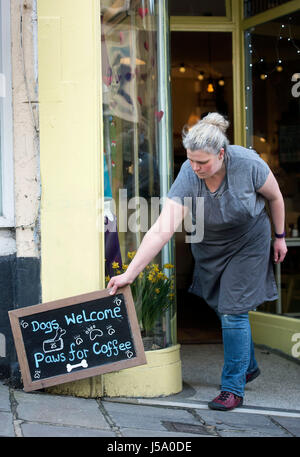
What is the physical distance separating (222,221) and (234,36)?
8.74ft

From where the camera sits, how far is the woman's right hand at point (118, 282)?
3.71 m

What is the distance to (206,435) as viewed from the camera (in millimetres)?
3424

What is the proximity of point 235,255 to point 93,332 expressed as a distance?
3.04 feet

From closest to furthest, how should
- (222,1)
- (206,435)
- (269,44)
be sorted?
(206,435)
(269,44)
(222,1)

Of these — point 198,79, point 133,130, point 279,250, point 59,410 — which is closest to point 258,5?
point 133,130

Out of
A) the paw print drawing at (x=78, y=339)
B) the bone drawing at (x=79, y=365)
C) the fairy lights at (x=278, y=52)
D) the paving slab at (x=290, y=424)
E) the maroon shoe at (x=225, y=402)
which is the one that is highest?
the fairy lights at (x=278, y=52)

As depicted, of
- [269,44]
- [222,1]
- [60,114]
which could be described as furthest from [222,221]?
[222,1]

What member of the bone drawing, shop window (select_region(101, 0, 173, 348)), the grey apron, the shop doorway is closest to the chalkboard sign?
the bone drawing

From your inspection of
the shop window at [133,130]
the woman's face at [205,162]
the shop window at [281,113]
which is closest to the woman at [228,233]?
the woman's face at [205,162]

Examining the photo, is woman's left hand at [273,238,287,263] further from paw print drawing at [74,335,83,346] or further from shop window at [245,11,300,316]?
shop window at [245,11,300,316]

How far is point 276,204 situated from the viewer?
3.89 meters

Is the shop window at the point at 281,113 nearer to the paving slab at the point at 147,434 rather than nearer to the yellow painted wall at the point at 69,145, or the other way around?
the yellow painted wall at the point at 69,145

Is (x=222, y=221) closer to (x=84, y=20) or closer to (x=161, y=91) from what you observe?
(x=161, y=91)

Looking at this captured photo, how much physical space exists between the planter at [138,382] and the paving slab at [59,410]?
0.08 meters
